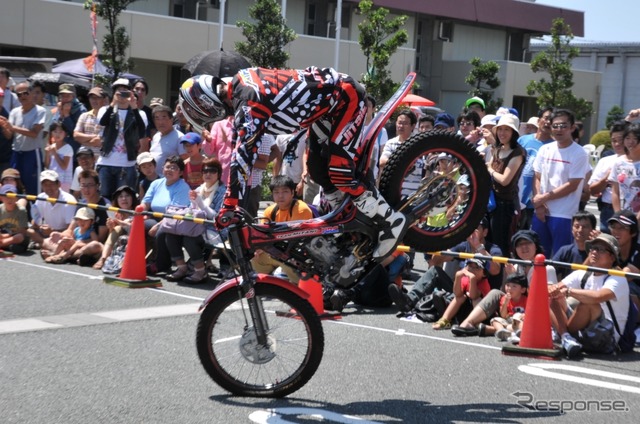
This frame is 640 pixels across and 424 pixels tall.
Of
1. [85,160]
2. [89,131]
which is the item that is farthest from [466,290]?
[89,131]

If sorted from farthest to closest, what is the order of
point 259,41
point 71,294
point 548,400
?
point 259,41 → point 71,294 → point 548,400

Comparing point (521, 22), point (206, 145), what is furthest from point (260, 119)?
point (521, 22)

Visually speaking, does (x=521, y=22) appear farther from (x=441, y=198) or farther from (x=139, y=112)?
(x=441, y=198)

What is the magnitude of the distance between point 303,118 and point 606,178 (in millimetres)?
4998

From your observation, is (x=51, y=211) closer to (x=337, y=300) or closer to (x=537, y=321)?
(x=337, y=300)

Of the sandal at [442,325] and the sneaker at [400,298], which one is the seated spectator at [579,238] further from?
the sneaker at [400,298]

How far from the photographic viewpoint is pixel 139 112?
13.4 meters

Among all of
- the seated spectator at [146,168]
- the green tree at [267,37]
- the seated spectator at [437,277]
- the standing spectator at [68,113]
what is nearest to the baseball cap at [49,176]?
the seated spectator at [146,168]

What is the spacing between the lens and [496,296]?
9172 millimetres

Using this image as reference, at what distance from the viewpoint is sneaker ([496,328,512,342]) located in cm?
884

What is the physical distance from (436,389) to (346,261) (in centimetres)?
119

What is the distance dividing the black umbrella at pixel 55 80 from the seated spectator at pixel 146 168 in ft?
31.3

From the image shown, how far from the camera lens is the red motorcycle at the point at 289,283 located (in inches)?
267

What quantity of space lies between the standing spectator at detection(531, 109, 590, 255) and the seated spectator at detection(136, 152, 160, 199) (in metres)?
4.98
